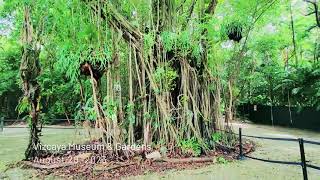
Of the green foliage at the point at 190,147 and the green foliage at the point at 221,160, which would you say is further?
the green foliage at the point at 190,147

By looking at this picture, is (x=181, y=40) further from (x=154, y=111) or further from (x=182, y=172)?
(x=182, y=172)

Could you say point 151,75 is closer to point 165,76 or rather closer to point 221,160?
point 165,76

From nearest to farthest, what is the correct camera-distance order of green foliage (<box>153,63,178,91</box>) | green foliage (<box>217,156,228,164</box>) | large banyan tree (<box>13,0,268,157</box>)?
large banyan tree (<box>13,0,268,157</box>)
green foliage (<box>217,156,228,164</box>)
green foliage (<box>153,63,178,91</box>)

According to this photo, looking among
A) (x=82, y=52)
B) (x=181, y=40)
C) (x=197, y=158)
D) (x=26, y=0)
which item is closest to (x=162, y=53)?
(x=181, y=40)

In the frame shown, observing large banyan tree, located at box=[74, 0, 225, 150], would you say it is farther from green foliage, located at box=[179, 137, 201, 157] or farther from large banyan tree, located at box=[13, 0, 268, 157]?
green foliage, located at box=[179, 137, 201, 157]

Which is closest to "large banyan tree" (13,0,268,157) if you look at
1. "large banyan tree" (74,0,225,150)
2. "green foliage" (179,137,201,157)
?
"large banyan tree" (74,0,225,150)

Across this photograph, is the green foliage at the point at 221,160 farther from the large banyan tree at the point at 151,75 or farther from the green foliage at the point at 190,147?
the large banyan tree at the point at 151,75

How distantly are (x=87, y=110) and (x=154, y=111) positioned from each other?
1.19 meters

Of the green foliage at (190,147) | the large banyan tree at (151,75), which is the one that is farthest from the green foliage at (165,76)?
the green foliage at (190,147)

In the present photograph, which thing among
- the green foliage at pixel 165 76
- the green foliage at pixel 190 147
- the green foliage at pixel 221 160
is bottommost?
the green foliage at pixel 221 160

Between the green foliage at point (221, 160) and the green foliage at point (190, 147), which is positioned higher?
the green foliage at point (190, 147)

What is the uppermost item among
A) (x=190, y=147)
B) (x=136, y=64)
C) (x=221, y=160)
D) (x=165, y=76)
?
(x=136, y=64)

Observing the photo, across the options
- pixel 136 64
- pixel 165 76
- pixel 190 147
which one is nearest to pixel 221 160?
pixel 190 147

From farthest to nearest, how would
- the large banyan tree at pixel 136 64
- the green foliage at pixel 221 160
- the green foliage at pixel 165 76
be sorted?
1. the green foliage at pixel 165 76
2. the green foliage at pixel 221 160
3. the large banyan tree at pixel 136 64
